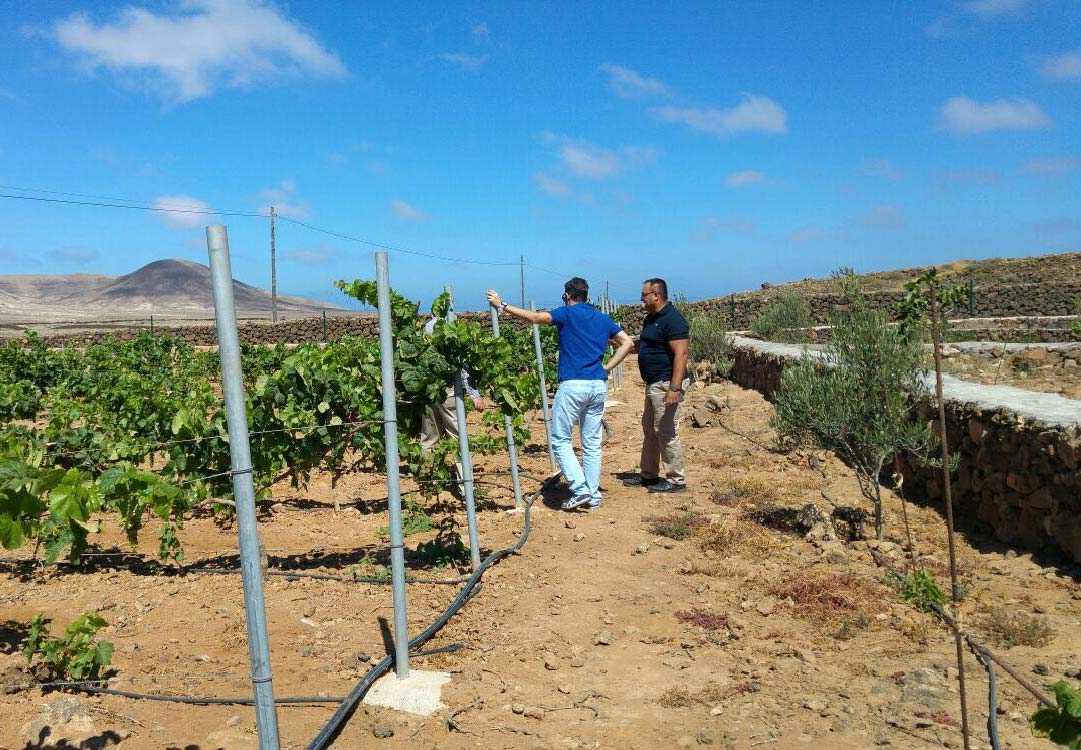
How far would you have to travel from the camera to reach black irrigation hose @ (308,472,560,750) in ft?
9.91

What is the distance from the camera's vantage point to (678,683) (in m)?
3.54

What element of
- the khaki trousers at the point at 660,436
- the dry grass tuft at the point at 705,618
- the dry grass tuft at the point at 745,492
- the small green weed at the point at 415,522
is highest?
the khaki trousers at the point at 660,436

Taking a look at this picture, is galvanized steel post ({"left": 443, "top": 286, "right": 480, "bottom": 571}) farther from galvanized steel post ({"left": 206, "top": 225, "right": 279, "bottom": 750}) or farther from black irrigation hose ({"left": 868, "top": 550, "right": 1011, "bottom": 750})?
black irrigation hose ({"left": 868, "top": 550, "right": 1011, "bottom": 750})

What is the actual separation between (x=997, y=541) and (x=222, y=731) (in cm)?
455

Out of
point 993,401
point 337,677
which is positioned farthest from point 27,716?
point 993,401

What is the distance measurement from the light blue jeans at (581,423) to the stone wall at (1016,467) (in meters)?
2.44

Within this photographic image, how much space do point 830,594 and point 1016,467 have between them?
1.68 meters

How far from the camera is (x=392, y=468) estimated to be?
11.3 feet

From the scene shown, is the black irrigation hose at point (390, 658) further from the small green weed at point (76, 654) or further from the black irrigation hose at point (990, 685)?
the black irrigation hose at point (990, 685)

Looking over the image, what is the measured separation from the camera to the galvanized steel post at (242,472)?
239 cm

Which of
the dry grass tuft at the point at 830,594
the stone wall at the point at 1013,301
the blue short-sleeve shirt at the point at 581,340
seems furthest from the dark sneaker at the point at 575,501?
the stone wall at the point at 1013,301

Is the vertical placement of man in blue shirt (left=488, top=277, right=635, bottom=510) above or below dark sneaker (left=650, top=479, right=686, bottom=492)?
above

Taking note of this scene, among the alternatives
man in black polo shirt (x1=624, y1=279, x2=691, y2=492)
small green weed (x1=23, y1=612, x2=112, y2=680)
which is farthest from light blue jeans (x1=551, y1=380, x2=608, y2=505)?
small green weed (x1=23, y1=612, x2=112, y2=680)

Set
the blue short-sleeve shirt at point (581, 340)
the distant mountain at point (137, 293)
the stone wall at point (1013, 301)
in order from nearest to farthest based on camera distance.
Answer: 1. the blue short-sleeve shirt at point (581, 340)
2. the stone wall at point (1013, 301)
3. the distant mountain at point (137, 293)
